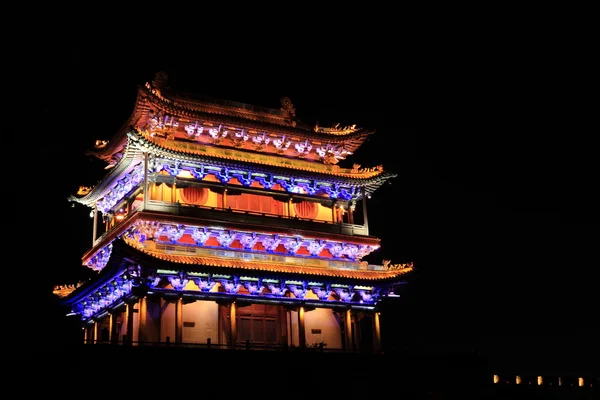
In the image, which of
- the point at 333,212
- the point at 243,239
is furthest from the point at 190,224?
the point at 333,212

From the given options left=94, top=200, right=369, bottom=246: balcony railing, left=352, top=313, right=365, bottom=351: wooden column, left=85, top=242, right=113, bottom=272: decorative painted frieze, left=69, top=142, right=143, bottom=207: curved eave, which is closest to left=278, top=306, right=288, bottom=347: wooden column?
left=352, top=313, right=365, bottom=351: wooden column

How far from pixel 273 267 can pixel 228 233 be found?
2.87m

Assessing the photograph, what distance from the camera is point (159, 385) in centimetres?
2873

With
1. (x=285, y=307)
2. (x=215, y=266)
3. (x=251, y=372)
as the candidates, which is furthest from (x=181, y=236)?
(x=251, y=372)

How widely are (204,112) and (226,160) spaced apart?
119 inches

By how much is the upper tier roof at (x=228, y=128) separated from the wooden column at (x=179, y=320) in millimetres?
9644

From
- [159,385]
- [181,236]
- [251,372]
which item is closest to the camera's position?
[159,385]

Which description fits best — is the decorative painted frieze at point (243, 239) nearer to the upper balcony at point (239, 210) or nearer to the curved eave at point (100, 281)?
the upper balcony at point (239, 210)

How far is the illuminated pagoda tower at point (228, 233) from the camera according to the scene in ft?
112

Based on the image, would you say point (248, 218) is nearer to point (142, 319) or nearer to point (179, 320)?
point (179, 320)

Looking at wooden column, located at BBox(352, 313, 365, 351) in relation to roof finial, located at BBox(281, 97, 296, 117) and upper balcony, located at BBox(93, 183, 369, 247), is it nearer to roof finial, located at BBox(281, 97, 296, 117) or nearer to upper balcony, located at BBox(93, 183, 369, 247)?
upper balcony, located at BBox(93, 183, 369, 247)

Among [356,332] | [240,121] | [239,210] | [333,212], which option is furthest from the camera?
[333,212]

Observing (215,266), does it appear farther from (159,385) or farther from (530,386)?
(530,386)

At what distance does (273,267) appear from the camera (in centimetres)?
3575
